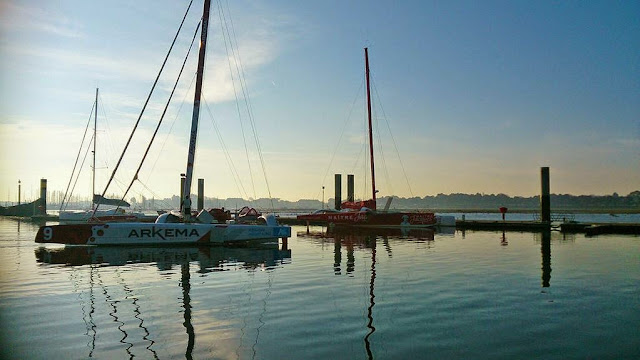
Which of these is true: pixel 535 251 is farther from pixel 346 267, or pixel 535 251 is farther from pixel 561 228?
pixel 561 228

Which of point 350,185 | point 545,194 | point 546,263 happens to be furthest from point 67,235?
point 545,194

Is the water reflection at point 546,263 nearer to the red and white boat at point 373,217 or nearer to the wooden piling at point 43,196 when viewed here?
the red and white boat at point 373,217

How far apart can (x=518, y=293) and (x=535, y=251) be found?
41.6 ft

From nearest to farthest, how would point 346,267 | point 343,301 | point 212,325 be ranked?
point 212,325
point 343,301
point 346,267

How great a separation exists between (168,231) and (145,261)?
5.92 meters

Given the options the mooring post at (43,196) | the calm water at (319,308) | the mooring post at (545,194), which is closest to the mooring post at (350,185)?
the mooring post at (545,194)

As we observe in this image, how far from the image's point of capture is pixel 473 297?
12.0 metres

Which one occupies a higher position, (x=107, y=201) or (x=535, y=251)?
(x=107, y=201)

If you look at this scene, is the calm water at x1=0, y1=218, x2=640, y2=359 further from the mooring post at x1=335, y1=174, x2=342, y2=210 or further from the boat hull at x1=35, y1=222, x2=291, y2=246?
the mooring post at x1=335, y1=174, x2=342, y2=210

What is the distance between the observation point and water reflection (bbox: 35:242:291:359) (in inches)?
341

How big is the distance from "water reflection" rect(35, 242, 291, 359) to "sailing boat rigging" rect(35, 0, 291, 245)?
54 centimetres

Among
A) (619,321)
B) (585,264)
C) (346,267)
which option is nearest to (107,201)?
(346,267)

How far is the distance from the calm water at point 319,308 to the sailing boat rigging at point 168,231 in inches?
197

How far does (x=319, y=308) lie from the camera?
1070 centimetres
